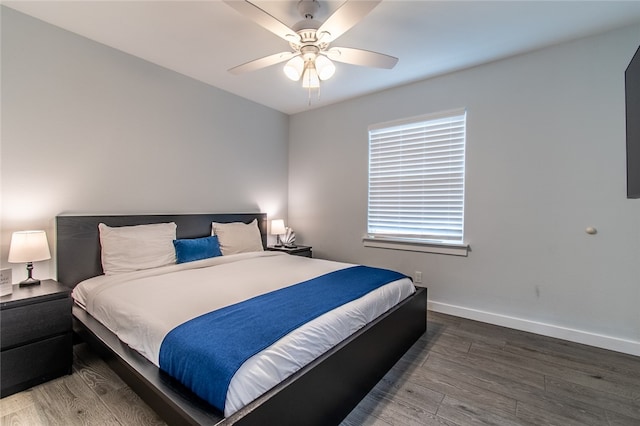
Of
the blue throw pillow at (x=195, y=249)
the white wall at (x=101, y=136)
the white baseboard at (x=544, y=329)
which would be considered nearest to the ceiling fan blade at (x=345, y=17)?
the white wall at (x=101, y=136)

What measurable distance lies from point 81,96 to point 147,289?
6.08 ft

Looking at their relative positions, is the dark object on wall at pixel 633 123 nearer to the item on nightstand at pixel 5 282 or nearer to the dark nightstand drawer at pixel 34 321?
the dark nightstand drawer at pixel 34 321

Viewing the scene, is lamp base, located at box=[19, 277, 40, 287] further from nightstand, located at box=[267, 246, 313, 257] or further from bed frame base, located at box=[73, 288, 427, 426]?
nightstand, located at box=[267, 246, 313, 257]

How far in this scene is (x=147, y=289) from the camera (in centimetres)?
203

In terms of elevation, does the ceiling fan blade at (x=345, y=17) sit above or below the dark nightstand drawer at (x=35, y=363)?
above

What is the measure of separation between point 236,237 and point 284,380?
233 cm

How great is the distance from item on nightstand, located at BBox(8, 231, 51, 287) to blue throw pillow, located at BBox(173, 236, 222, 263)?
1.00 m

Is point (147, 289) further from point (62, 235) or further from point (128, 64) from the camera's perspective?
point (128, 64)

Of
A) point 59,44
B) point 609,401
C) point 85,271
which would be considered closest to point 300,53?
point 59,44

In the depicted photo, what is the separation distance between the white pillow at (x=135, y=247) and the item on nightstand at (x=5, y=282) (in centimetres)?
61

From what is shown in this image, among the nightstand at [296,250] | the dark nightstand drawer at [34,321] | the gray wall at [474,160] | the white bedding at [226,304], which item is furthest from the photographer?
the nightstand at [296,250]

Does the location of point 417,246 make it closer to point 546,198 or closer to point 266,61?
point 546,198

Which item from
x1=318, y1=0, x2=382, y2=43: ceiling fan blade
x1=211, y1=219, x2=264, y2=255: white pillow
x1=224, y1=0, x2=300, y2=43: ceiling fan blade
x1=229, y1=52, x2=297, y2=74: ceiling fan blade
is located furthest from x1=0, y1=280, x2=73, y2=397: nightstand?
x1=318, y1=0, x2=382, y2=43: ceiling fan blade

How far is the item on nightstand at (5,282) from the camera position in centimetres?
187
